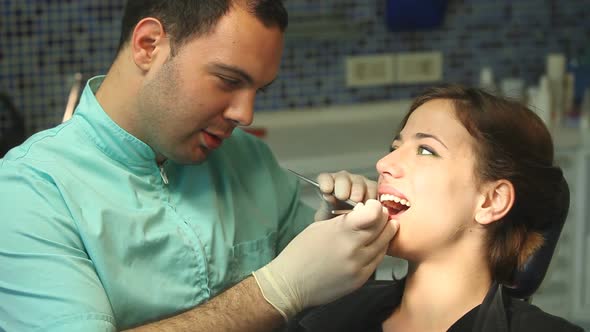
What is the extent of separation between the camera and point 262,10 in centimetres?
163

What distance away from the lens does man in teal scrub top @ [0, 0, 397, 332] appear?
1.51 m

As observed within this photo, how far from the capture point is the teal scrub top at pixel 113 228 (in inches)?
56.1

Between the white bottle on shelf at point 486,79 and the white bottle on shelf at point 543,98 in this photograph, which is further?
the white bottle on shelf at point 486,79

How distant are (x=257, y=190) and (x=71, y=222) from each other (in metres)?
0.52

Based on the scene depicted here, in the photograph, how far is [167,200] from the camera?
5.63 feet

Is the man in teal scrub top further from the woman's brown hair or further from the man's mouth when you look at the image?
the woman's brown hair

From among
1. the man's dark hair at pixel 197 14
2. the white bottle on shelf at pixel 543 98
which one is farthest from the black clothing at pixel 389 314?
the white bottle on shelf at pixel 543 98

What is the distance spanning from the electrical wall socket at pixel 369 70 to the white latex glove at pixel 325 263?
178cm

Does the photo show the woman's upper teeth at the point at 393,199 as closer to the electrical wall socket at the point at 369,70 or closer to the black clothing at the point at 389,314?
the black clothing at the point at 389,314

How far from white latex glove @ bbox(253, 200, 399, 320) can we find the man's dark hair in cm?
44

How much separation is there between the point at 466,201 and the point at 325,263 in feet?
1.01

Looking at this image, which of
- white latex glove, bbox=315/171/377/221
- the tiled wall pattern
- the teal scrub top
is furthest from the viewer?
the tiled wall pattern

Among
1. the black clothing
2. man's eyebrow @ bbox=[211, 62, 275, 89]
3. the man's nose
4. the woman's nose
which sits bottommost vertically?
the black clothing

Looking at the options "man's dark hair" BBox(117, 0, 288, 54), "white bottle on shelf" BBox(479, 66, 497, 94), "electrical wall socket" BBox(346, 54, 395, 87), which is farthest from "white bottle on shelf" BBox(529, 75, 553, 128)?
"man's dark hair" BBox(117, 0, 288, 54)
